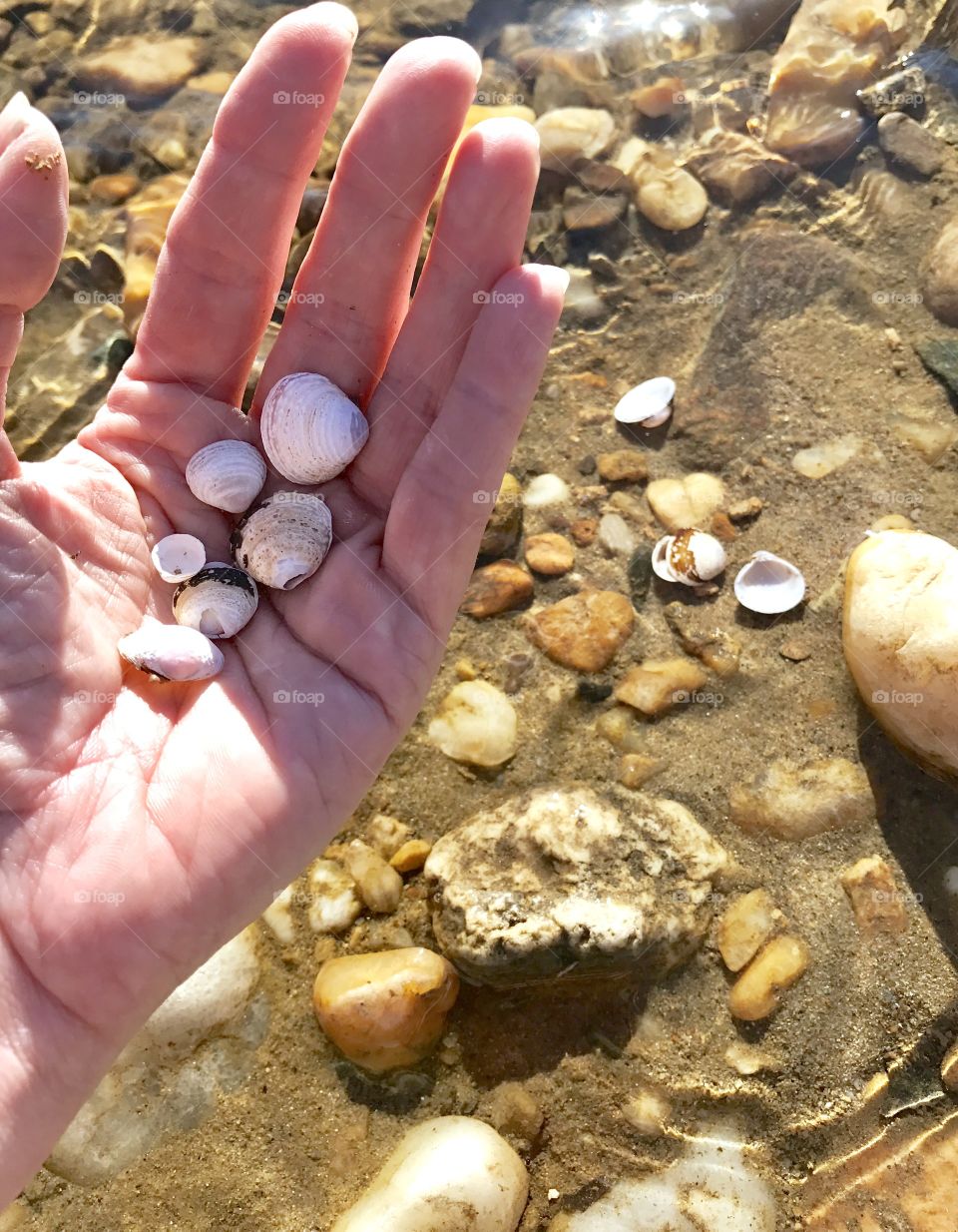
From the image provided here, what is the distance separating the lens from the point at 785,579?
405 centimetres

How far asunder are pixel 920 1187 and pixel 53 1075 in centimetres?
276

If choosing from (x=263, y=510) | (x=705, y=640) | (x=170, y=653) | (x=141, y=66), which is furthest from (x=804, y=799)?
(x=141, y=66)

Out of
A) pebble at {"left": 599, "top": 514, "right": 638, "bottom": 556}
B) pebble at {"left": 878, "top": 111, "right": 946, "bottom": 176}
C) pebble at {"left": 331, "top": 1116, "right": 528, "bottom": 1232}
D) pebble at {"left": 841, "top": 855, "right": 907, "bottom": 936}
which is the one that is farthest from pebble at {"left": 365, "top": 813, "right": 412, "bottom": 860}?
pebble at {"left": 878, "top": 111, "right": 946, "bottom": 176}

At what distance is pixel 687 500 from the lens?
432 cm

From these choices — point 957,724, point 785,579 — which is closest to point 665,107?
point 785,579

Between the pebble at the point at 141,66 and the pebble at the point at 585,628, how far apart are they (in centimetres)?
433

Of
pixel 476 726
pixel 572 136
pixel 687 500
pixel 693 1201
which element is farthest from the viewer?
pixel 572 136

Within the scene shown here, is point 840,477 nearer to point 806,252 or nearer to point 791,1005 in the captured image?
point 806,252

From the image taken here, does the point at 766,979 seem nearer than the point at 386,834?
Yes

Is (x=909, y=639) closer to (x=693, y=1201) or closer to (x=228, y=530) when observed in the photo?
(x=693, y=1201)

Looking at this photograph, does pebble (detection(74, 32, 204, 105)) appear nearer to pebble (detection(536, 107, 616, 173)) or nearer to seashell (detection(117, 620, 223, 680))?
pebble (detection(536, 107, 616, 173))

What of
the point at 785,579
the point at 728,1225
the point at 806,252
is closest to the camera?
the point at 728,1225

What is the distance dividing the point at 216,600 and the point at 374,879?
4.26 feet

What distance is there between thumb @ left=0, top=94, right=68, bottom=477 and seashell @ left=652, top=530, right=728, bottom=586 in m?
2.65
